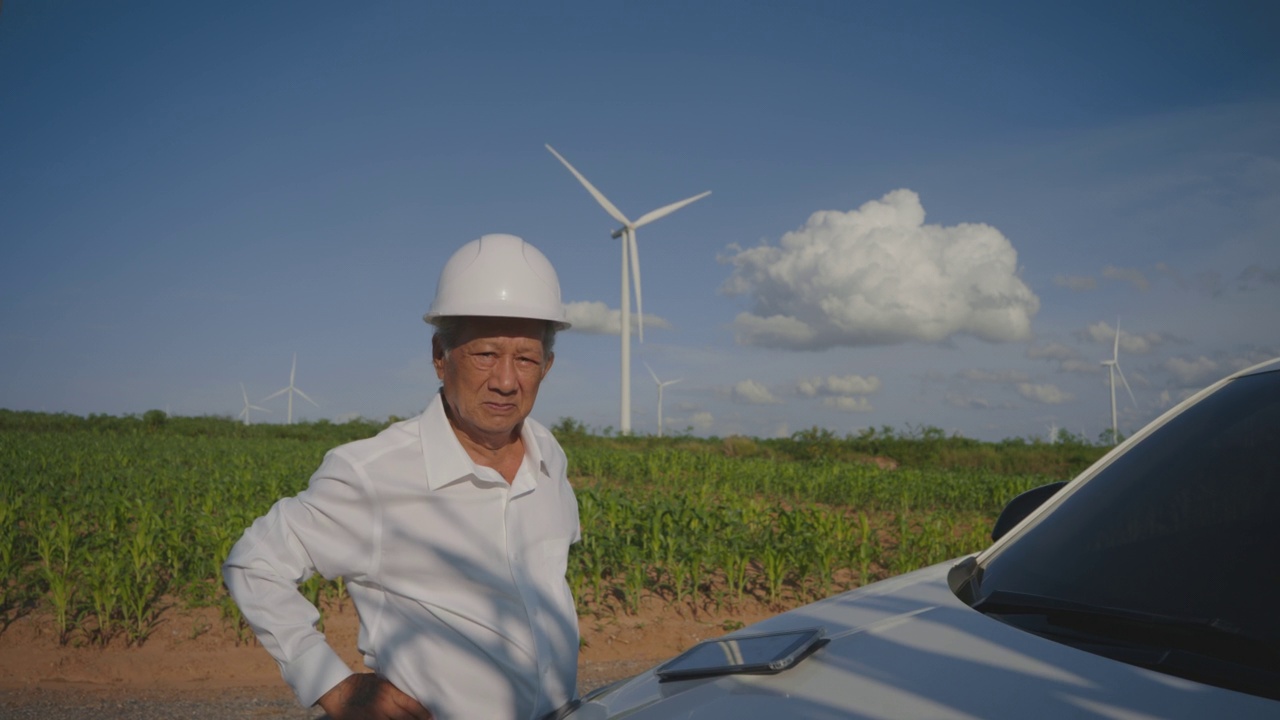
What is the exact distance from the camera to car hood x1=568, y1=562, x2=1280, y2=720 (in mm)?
1200

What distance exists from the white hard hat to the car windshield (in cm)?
129

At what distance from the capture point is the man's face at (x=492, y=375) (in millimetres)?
2066

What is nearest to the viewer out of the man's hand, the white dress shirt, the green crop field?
the man's hand

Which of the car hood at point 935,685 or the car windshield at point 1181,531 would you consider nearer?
the car hood at point 935,685

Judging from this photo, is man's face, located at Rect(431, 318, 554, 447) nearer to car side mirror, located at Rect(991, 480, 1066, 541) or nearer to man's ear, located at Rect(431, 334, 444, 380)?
man's ear, located at Rect(431, 334, 444, 380)

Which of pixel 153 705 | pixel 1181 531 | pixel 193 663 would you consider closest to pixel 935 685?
pixel 1181 531

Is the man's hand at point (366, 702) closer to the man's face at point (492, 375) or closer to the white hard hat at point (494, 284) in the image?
the man's face at point (492, 375)

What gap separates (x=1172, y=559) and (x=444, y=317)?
177 cm

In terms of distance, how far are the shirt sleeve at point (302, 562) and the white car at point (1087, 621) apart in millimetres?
587

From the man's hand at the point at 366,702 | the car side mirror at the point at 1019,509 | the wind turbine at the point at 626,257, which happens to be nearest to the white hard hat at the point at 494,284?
the man's hand at the point at 366,702

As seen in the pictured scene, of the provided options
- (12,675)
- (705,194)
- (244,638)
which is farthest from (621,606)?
(705,194)

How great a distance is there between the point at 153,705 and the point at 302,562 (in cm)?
391

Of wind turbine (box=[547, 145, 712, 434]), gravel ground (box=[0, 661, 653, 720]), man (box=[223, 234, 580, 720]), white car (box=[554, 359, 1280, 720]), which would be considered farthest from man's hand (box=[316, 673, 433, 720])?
wind turbine (box=[547, 145, 712, 434])

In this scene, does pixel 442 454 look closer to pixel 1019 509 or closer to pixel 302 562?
pixel 302 562
